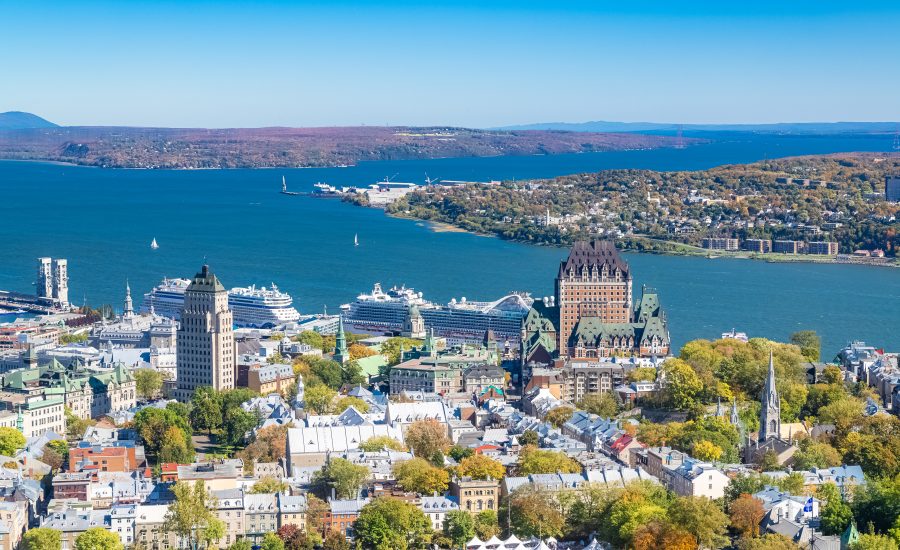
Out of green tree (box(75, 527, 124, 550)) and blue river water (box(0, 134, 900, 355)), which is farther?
blue river water (box(0, 134, 900, 355))

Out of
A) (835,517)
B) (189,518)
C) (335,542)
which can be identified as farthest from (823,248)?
(189,518)

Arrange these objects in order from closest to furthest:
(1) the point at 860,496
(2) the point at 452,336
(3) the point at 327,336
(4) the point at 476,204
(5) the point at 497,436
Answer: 1. (1) the point at 860,496
2. (5) the point at 497,436
3. (3) the point at 327,336
4. (2) the point at 452,336
5. (4) the point at 476,204

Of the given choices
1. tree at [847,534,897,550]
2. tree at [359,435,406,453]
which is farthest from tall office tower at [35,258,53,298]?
tree at [847,534,897,550]

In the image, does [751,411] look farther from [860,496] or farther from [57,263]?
[57,263]

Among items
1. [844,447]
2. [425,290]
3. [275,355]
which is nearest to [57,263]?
[425,290]

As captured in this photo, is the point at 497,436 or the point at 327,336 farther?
the point at 327,336

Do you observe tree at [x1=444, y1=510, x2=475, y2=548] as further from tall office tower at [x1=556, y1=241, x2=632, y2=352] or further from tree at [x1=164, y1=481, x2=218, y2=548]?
tall office tower at [x1=556, y1=241, x2=632, y2=352]

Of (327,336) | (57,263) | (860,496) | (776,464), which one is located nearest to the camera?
(860,496)
